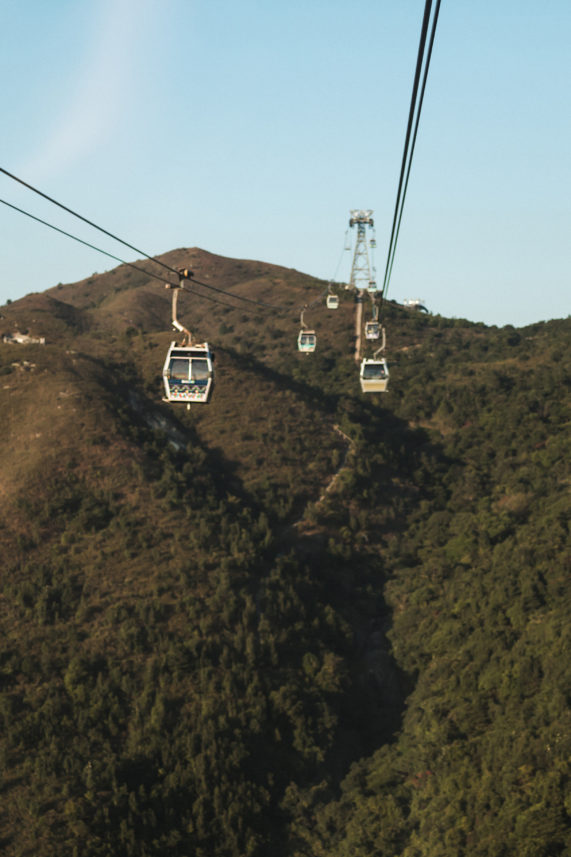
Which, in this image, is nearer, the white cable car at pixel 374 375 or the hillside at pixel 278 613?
the white cable car at pixel 374 375

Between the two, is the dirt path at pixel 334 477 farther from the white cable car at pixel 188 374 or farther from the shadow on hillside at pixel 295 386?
the white cable car at pixel 188 374

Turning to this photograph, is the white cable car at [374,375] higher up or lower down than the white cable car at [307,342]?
lower down

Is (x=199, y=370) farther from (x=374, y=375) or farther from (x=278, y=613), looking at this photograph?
(x=278, y=613)

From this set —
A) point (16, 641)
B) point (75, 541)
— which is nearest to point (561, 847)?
point (16, 641)

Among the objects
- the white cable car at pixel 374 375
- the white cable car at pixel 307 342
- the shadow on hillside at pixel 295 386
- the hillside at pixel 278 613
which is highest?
the shadow on hillside at pixel 295 386

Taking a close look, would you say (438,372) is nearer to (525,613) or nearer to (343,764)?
(525,613)

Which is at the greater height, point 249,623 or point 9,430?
point 9,430

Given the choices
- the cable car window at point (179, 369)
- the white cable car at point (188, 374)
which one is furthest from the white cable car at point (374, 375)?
the cable car window at point (179, 369)

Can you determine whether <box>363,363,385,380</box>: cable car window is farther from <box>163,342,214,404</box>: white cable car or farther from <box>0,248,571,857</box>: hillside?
<box>0,248,571,857</box>: hillside
